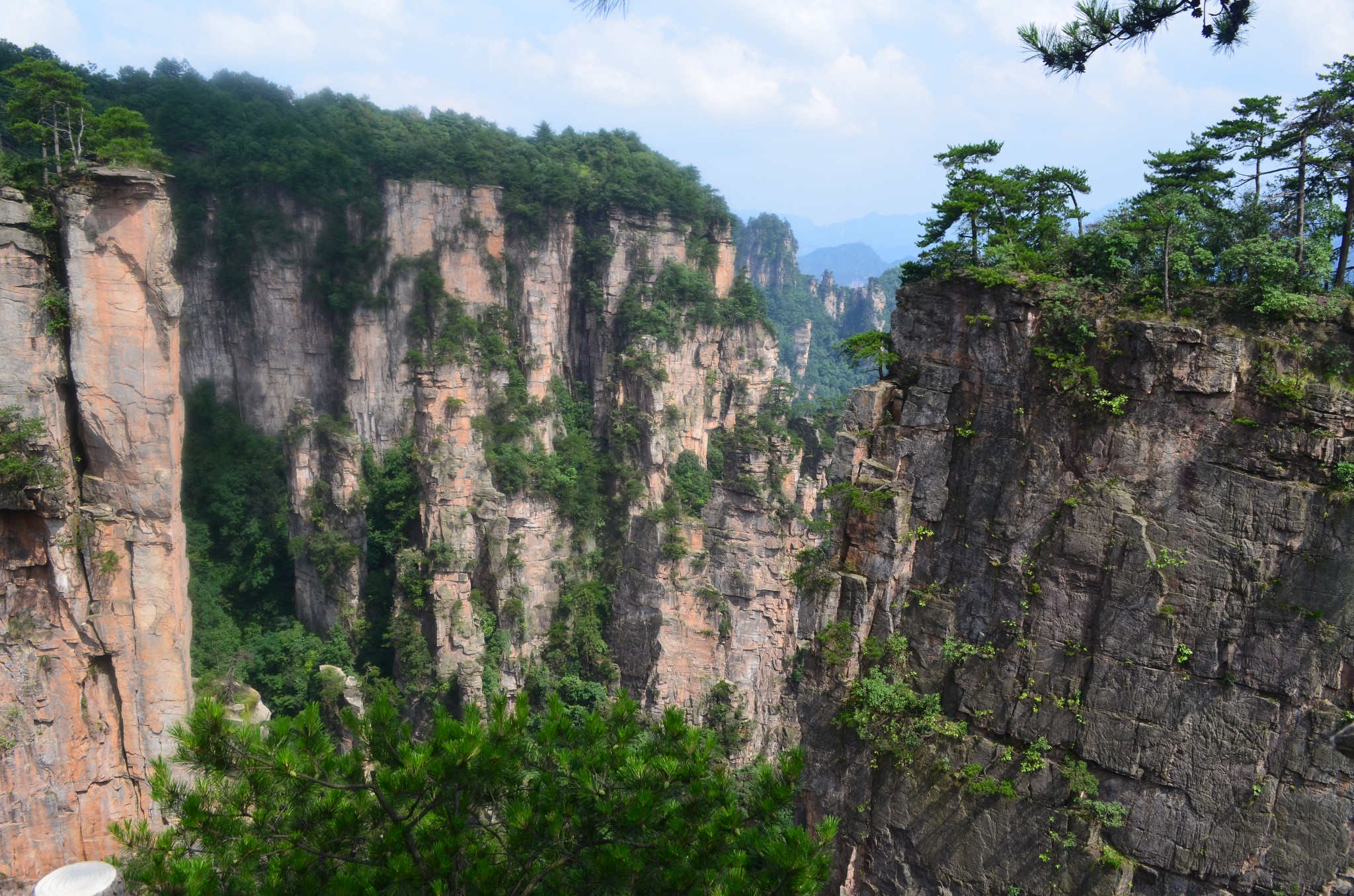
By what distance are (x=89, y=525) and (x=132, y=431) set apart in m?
1.90

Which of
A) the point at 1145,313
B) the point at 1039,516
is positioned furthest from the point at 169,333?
the point at 1145,313

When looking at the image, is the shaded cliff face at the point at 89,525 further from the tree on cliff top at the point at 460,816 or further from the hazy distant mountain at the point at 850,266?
the hazy distant mountain at the point at 850,266

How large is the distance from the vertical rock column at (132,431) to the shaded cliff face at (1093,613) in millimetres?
12790

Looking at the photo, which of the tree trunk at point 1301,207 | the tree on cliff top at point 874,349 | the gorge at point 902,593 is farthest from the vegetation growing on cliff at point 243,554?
the tree trunk at point 1301,207

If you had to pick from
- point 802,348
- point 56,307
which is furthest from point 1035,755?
point 802,348

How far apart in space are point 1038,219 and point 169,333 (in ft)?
51.3

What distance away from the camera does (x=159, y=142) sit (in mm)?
33281

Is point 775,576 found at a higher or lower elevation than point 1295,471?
lower

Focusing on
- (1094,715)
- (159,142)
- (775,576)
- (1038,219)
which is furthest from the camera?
(159,142)

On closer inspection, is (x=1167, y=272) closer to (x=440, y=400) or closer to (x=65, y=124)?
(x=65, y=124)

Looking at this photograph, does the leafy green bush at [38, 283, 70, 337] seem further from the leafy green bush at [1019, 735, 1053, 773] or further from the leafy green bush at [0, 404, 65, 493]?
the leafy green bush at [1019, 735, 1053, 773]

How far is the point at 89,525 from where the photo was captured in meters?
15.7

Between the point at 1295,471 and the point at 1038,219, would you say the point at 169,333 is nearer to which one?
the point at 1038,219

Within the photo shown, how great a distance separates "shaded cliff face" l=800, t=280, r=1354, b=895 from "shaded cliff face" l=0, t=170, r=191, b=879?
42.4 feet
